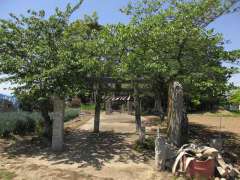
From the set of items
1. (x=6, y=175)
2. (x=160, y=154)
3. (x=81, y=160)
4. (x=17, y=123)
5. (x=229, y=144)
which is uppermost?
(x=17, y=123)

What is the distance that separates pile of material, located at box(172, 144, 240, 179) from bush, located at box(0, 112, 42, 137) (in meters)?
7.78

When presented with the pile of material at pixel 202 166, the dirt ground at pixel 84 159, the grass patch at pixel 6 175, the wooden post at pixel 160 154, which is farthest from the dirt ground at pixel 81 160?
the pile of material at pixel 202 166

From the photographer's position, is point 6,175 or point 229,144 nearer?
point 6,175

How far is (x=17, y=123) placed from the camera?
14.6 m

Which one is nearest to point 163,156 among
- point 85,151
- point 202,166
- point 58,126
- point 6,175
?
point 202,166

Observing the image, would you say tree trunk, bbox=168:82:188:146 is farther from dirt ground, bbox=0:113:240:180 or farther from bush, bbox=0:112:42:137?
bush, bbox=0:112:42:137

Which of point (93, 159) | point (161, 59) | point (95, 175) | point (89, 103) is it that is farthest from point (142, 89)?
point (89, 103)

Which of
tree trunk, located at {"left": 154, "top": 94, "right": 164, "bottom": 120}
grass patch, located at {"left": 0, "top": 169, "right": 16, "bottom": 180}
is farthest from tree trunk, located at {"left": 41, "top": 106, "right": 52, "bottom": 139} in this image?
tree trunk, located at {"left": 154, "top": 94, "right": 164, "bottom": 120}

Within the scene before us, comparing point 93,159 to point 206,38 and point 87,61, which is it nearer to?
point 87,61

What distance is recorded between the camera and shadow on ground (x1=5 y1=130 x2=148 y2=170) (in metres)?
10.3

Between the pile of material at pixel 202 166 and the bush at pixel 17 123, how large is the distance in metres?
7.78

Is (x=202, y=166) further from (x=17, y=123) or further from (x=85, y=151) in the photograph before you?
(x=17, y=123)

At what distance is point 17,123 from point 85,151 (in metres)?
4.61

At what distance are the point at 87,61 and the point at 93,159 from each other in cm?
318
